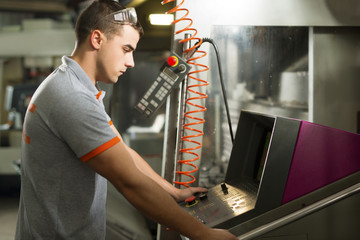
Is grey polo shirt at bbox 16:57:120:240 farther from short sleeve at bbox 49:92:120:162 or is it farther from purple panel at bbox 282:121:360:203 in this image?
purple panel at bbox 282:121:360:203

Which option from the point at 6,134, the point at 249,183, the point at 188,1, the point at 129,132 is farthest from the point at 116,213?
the point at 6,134

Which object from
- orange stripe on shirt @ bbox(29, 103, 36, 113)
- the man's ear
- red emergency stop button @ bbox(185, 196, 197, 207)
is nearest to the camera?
orange stripe on shirt @ bbox(29, 103, 36, 113)

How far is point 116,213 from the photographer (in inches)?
108

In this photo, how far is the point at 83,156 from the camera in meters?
0.96

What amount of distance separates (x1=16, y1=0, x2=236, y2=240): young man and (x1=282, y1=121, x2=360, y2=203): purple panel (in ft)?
0.95

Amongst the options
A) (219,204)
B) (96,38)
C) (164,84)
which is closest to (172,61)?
(164,84)

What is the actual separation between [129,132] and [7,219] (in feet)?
5.62

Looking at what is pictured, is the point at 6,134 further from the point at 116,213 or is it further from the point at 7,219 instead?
the point at 116,213

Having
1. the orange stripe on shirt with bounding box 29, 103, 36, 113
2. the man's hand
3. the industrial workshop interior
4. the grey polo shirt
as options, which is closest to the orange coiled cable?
the industrial workshop interior

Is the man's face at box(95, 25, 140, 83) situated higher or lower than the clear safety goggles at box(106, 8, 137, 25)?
lower

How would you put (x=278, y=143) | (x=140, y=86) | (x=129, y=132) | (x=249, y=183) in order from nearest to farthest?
(x=278, y=143) < (x=249, y=183) < (x=129, y=132) < (x=140, y=86)

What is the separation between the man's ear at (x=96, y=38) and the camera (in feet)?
3.80

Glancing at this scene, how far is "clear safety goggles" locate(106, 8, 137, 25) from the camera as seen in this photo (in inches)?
46.9

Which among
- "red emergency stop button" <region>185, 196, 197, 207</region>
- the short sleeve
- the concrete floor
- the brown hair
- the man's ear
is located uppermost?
the brown hair
